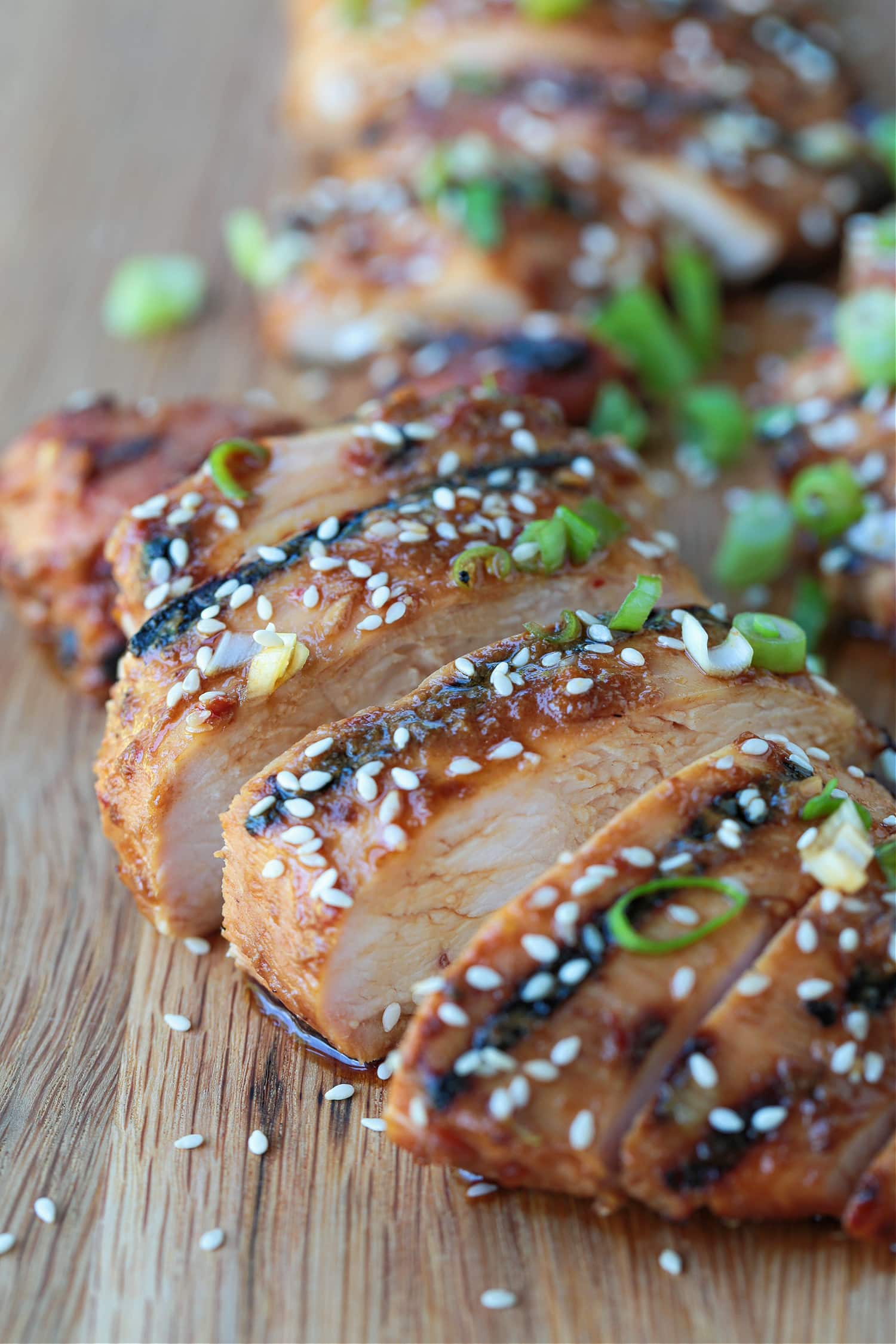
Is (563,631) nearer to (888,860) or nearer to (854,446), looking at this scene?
(888,860)

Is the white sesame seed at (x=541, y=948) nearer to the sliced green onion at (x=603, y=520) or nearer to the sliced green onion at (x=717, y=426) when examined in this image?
the sliced green onion at (x=603, y=520)

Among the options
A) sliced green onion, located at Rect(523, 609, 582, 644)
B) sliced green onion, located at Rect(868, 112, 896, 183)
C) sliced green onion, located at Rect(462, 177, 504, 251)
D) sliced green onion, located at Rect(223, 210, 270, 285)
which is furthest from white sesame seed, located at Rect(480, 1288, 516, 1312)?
sliced green onion, located at Rect(868, 112, 896, 183)

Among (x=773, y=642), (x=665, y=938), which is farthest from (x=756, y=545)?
(x=665, y=938)

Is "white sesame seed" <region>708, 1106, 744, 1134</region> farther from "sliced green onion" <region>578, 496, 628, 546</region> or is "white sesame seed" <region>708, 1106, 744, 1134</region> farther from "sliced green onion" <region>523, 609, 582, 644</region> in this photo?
"sliced green onion" <region>578, 496, 628, 546</region>

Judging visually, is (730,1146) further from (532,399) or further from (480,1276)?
(532,399)

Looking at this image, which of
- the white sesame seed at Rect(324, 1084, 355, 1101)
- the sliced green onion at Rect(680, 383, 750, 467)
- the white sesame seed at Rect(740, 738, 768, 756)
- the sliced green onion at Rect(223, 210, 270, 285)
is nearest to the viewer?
the white sesame seed at Rect(740, 738, 768, 756)

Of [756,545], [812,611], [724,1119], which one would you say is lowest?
[812,611]
